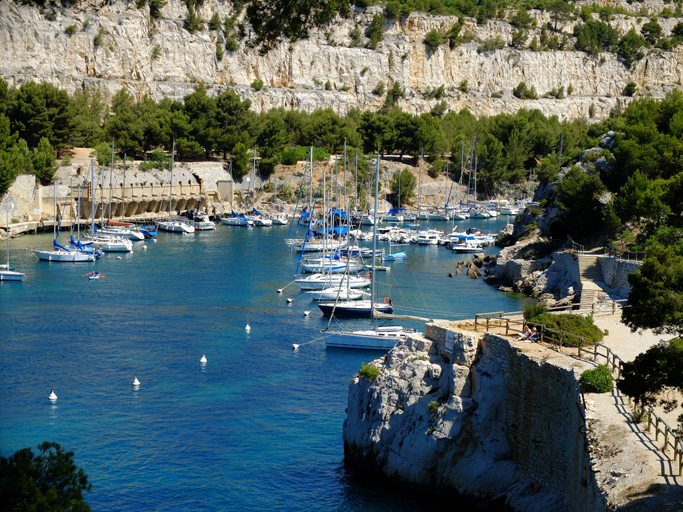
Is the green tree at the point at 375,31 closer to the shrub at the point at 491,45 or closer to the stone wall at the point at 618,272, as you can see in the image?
the shrub at the point at 491,45

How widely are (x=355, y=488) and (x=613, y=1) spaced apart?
166m

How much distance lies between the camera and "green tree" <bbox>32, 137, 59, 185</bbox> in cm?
7556

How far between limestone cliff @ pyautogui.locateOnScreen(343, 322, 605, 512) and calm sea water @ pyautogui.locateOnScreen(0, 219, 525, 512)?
1.08 meters

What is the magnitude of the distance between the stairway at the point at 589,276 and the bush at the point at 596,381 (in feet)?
73.8

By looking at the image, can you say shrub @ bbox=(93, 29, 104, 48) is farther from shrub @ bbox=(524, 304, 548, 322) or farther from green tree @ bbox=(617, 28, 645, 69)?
green tree @ bbox=(617, 28, 645, 69)

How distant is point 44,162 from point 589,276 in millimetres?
53131

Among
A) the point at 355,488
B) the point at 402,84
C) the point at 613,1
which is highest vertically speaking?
the point at 613,1

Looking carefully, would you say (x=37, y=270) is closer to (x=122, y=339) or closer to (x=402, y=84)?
(x=122, y=339)

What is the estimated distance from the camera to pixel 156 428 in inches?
1064

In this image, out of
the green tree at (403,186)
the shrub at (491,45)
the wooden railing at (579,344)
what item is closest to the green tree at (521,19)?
the shrub at (491,45)

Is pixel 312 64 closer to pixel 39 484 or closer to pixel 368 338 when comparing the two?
pixel 368 338

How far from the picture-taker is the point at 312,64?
409 feet

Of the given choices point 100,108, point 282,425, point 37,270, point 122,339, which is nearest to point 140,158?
point 100,108

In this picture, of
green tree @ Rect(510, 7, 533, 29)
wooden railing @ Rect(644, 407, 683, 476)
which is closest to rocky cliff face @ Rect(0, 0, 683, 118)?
green tree @ Rect(510, 7, 533, 29)
